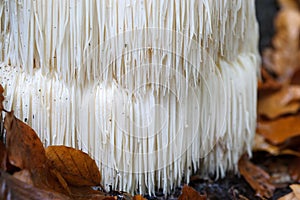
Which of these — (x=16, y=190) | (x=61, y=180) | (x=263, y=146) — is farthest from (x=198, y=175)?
(x=16, y=190)

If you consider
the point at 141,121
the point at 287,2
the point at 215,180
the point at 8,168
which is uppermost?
the point at 287,2

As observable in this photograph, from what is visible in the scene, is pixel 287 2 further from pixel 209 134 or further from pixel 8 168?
pixel 8 168

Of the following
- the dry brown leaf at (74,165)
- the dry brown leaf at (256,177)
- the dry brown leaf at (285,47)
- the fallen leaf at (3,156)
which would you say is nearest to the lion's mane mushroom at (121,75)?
the dry brown leaf at (74,165)

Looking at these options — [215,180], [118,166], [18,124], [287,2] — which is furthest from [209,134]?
[287,2]

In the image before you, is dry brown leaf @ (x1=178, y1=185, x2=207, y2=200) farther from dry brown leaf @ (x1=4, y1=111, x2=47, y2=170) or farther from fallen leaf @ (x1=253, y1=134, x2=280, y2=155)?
fallen leaf @ (x1=253, y1=134, x2=280, y2=155)

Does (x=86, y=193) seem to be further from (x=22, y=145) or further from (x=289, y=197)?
(x=289, y=197)

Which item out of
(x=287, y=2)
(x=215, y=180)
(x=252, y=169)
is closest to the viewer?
(x=215, y=180)

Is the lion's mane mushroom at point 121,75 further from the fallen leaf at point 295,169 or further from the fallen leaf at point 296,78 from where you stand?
the fallen leaf at point 296,78

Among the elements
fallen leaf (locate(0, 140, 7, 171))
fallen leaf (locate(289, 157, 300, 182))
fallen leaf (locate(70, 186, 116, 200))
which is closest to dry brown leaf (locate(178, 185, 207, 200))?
fallen leaf (locate(70, 186, 116, 200))
